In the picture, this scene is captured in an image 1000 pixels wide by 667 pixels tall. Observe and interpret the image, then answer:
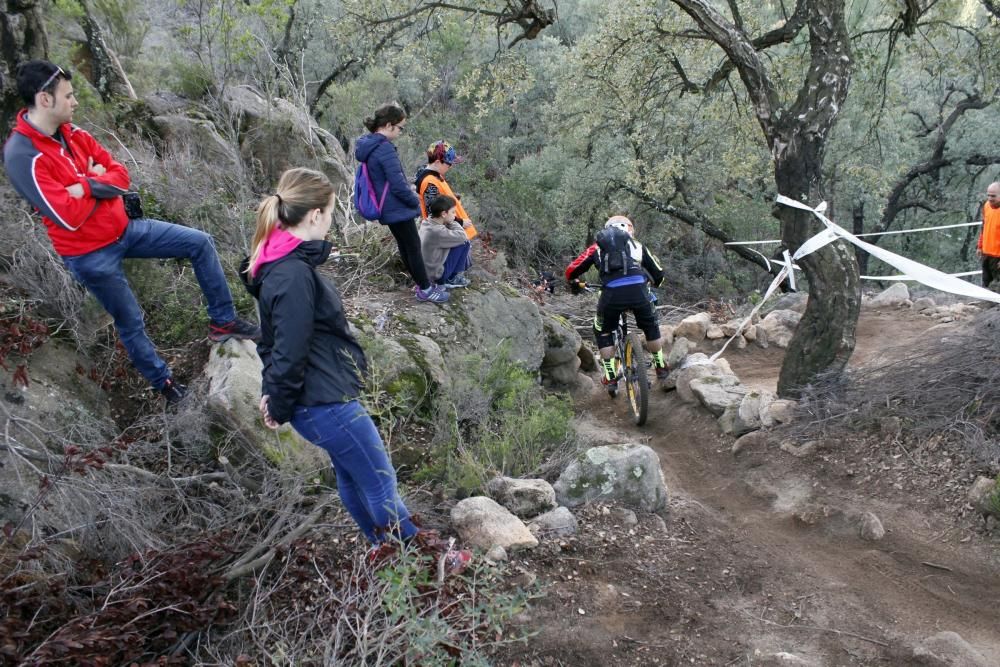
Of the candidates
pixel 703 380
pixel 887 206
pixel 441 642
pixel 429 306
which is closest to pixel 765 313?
pixel 703 380

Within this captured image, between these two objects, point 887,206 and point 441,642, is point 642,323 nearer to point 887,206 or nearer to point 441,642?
point 441,642

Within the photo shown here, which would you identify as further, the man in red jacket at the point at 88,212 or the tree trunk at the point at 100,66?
the tree trunk at the point at 100,66

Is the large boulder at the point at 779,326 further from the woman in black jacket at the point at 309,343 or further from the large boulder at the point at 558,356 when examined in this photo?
the woman in black jacket at the point at 309,343

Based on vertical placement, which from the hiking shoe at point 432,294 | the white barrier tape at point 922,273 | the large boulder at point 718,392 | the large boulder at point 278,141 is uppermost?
the large boulder at point 278,141

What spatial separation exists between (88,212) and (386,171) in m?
1.97

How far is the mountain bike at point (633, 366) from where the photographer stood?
240 inches

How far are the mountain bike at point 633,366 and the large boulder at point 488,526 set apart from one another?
2.85 metres

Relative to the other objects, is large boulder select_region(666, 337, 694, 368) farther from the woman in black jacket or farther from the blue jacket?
the woman in black jacket

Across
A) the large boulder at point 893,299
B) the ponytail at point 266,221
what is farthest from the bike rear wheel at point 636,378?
the large boulder at point 893,299

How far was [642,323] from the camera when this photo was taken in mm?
6316

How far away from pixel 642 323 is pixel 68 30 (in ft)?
32.2

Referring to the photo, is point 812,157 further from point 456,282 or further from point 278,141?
point 278,141

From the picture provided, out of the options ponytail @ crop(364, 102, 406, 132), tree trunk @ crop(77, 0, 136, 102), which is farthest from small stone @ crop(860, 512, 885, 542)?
tree trunk @ crop(77, 0, 136, 102)

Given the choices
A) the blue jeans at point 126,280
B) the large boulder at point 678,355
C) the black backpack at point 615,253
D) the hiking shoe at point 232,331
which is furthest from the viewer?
the large boulder at point 678,355
